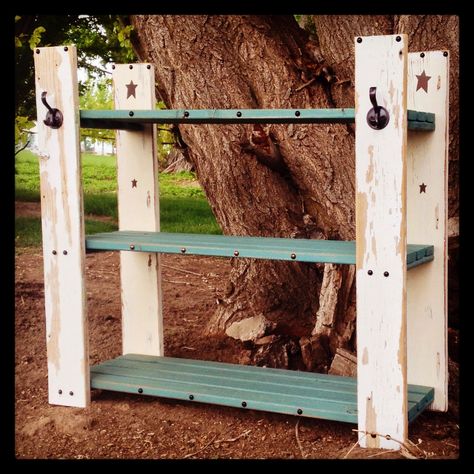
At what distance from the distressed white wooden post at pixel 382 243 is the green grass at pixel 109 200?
5338 mm

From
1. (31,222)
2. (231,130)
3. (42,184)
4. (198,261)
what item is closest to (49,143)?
(42,184)

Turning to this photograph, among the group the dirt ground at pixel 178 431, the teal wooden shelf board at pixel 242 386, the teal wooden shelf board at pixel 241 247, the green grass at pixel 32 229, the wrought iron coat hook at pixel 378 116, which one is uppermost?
the wrought iron coat hook at pixel 378 116

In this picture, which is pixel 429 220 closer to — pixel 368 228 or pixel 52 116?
pixel 368 228

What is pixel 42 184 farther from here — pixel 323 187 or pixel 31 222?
pixel 31 222

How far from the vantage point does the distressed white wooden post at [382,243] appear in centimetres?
334

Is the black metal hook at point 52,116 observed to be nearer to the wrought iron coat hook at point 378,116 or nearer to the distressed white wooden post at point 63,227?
the distressed white wooden post at point 63,227

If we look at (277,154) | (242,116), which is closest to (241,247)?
(242,116)

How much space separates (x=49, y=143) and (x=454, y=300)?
90.3 inches

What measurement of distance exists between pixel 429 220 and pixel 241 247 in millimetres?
907

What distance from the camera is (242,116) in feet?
11.7

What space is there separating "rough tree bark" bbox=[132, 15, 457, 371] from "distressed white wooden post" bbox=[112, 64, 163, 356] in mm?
561

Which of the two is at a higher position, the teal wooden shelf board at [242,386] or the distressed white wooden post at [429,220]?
the distressed white wooden post at [429,220]

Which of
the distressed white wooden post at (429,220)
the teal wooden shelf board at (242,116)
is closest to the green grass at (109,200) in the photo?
the teal wooden shelf board at (242,116)

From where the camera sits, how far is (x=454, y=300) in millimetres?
4590
